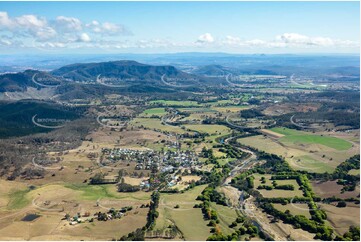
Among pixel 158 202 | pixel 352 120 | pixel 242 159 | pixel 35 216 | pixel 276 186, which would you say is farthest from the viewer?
pixel 352 120

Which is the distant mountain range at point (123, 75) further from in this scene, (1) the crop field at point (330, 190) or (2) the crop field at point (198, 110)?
(1) the crop field at point (330, 190)

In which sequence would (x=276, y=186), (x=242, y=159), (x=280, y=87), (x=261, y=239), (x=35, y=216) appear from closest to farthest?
(x=261, y=239)
(x=35, y=216)
(x=276, y=186)
(x=242, y=159)
(x=280, y=87)

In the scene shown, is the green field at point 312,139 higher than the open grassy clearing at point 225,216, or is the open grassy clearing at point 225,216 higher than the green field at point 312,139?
the open grassy clearing at point 225,216

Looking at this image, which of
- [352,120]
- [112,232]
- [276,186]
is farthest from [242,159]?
[352,120]

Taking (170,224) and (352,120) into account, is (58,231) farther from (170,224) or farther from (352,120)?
(352,120)

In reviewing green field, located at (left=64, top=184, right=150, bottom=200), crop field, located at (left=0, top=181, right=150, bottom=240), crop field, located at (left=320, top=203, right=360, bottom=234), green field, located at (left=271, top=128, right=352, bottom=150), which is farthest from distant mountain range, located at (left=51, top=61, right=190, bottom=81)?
crop field, located at (left=320, top=203, right=360, bottom=234)

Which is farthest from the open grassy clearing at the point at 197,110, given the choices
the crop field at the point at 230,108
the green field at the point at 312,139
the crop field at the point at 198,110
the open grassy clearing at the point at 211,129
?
the green field at the point at 312,139

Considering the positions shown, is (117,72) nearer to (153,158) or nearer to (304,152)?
(153,158)

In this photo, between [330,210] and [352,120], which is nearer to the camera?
[330,210]
